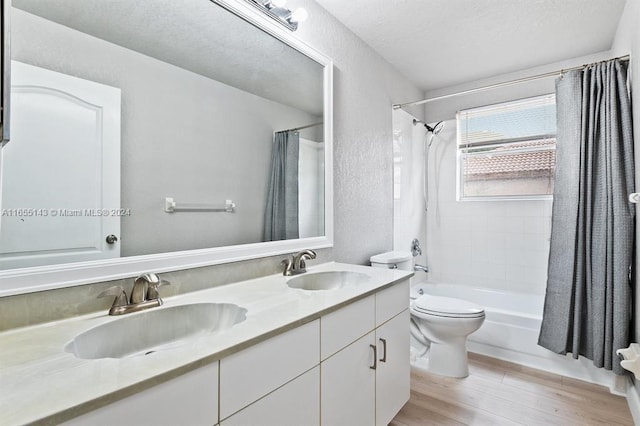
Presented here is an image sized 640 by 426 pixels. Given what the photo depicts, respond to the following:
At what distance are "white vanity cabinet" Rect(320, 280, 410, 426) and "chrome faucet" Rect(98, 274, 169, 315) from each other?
569mm

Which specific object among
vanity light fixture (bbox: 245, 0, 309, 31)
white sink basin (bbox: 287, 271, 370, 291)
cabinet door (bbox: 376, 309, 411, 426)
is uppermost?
vanity light fixture (bbox: 245, 0, 309, 31)

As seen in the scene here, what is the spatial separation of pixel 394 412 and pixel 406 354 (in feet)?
0.92

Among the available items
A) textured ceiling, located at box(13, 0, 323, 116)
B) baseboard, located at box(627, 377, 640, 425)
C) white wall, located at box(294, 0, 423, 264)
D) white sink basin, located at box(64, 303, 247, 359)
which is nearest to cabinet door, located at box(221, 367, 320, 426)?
white sink basin, located at box(64, 303, 247, 359)

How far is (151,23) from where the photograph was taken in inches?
46.9

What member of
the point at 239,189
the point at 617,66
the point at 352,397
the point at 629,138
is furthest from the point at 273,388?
the point at 617,66

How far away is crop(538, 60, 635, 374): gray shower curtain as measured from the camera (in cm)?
193

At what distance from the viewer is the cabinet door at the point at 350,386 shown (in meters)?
1.15

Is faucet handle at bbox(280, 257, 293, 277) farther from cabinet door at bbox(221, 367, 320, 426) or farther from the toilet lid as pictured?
the toilet lid

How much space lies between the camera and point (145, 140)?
1152 millimetres

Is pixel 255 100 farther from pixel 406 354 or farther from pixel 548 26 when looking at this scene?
pixel 548 26

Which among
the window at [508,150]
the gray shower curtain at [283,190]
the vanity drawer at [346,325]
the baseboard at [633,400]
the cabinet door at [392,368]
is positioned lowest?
the baseboard at [633,400]

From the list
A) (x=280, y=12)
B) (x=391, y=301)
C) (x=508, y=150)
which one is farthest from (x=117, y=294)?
(x=508, y=150)

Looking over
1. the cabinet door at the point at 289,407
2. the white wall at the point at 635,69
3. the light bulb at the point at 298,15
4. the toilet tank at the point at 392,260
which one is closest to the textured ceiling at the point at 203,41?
the light bulb at the point at 298,15

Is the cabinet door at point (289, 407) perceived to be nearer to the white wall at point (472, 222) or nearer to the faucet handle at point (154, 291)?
the faucet handle at point (154, 291)
